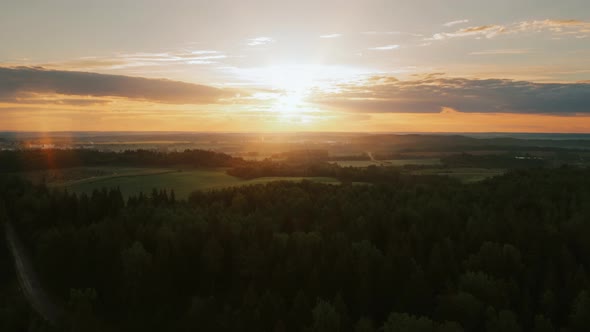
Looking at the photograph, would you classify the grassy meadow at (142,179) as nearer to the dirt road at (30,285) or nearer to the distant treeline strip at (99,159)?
the distant treeline strip at (99,159)

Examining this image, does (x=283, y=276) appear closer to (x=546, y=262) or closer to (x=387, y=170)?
(x=546, y=262)

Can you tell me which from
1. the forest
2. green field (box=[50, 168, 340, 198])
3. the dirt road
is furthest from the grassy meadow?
the dirt road

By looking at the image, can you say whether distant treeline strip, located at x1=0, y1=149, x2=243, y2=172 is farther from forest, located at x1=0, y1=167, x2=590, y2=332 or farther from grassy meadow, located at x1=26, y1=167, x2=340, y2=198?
forest, located at x1=0, y1=167, x2=590, y2=332

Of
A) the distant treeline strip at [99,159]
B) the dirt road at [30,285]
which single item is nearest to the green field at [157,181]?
the distant treeline strip at [99,159]

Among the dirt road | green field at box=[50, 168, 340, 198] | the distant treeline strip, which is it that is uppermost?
the distant treeline strip

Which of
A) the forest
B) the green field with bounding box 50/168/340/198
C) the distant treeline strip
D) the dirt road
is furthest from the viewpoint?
the distant treeline strip

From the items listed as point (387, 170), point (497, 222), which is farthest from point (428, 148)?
point (497, 222)

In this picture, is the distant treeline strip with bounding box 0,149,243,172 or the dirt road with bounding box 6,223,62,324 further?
the distant treeline strip with bounding box 0,149,243,172
